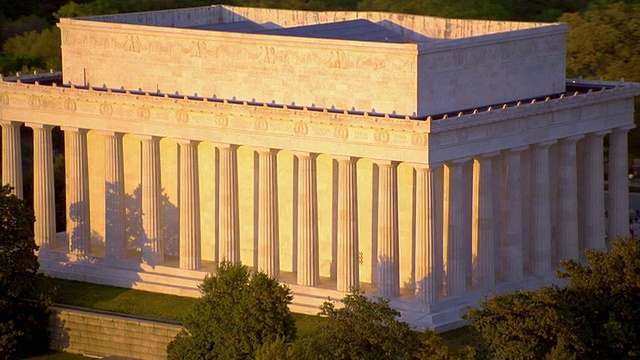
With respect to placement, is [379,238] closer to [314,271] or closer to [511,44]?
[314,271]

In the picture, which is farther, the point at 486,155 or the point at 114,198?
the point at 114,198

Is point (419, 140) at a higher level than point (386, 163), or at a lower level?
higher

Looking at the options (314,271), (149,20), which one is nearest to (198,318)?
(314,271)

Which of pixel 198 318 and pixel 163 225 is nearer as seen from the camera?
pixel 198 318

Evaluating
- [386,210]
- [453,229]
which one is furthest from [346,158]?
[453,229]

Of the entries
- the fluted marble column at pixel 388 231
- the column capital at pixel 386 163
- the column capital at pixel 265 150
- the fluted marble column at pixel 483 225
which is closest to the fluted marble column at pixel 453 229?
the fluted marble column at pixel 483 225

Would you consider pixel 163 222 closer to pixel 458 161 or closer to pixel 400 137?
pixel 400 137
